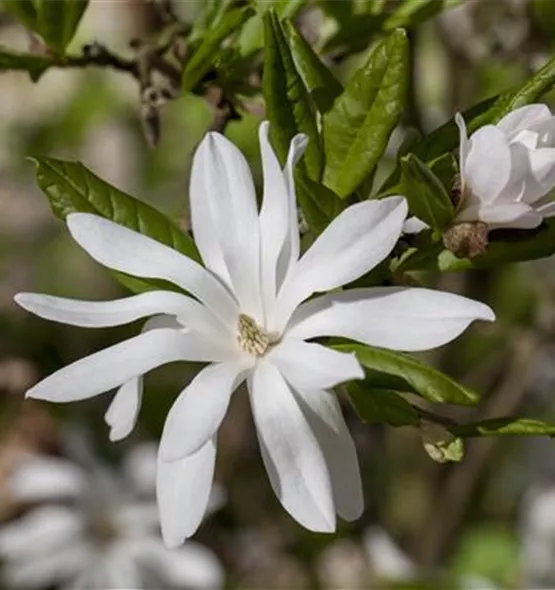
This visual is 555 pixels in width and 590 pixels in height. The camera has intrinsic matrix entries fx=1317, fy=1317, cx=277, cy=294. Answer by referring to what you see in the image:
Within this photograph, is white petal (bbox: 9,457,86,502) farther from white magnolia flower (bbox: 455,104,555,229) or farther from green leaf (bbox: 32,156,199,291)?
white magnolia flower (bbox: 455,104,555,229)

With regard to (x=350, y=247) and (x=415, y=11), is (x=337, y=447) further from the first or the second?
(x=415, y=11)

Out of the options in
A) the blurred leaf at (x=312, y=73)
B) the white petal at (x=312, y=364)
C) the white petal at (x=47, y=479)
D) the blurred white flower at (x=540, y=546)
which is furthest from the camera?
the white petal at (x=47, y=479)

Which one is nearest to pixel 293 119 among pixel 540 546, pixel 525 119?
pixel 525 119

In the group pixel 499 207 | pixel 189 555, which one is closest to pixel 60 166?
pixel 499 207

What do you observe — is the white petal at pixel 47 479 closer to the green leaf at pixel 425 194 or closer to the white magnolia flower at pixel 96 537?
the white magnolia flower at pixel 96 537

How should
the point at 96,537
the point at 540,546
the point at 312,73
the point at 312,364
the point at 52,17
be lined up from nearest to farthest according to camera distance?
1. the point at 312,364
2. the point at 312,73
3. the point at 52,17
4. the point at 540,546
5. the point at 96,537

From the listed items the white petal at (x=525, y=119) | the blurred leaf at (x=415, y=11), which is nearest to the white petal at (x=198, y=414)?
the white petal at (x=525, y=119)
